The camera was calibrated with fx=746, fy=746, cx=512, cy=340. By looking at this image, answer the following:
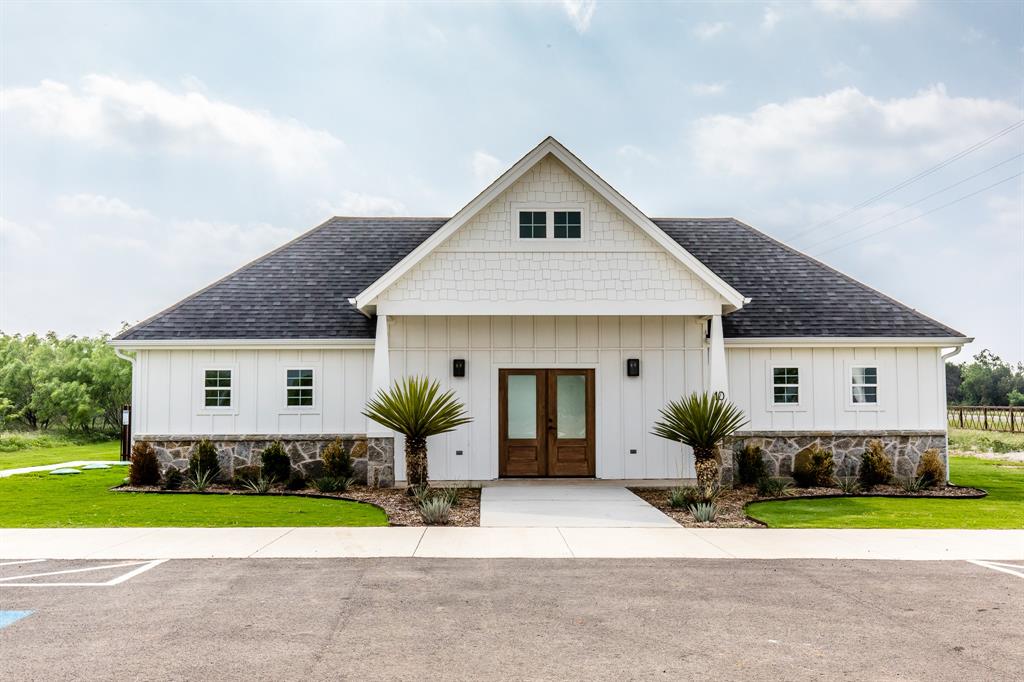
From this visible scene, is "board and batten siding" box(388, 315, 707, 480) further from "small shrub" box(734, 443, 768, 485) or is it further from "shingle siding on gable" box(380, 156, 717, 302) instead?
"shingle siding on gable" box(380, 156, 717, 302)

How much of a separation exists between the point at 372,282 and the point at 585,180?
634 centimetres

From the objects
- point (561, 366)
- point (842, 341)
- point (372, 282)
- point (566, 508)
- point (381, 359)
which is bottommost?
point (566, 508)

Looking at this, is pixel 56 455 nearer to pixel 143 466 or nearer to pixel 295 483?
pixel 143 466

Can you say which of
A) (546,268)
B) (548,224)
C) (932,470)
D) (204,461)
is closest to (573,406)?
(546,268)

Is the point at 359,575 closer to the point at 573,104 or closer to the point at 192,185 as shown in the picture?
the point at 573,104

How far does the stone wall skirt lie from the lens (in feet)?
52.7

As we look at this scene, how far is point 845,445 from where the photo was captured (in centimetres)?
1619

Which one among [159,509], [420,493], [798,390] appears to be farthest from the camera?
[798,390]

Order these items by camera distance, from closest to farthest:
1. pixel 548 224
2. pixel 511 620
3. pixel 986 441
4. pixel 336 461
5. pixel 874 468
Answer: pixel 511 620
pixel 548 224
pixel 336 461
pixel 874 468
pixel 986 441

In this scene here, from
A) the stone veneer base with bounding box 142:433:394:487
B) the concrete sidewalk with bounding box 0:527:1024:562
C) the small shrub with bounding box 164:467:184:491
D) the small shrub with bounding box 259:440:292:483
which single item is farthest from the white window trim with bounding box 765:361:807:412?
the small shrub with bounding box 164:467:184:491

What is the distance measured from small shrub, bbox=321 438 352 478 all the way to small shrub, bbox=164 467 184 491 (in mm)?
3064

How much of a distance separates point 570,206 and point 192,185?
51.2ft

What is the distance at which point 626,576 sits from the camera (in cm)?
812

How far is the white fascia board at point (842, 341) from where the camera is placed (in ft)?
53.2
